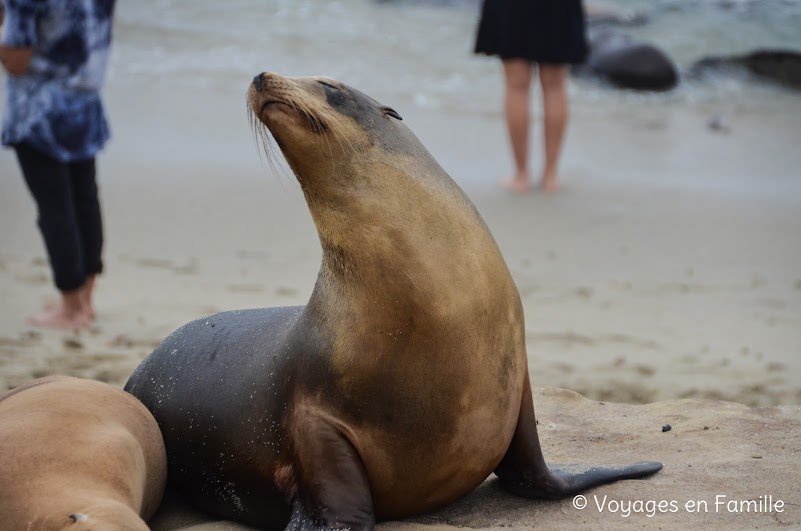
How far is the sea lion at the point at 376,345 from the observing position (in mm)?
2893

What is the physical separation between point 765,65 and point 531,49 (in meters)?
8.17

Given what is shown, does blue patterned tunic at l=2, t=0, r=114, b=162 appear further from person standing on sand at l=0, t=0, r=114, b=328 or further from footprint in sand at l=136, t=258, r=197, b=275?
footprint in sand at l=136, t=258, r=197, b=275

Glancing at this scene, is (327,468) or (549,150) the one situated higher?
(327,468)

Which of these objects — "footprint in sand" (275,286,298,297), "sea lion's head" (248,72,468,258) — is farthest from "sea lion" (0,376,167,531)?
"footprint in sand" (275,286,298,297)

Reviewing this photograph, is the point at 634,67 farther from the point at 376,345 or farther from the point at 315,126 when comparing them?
the point at 376,345

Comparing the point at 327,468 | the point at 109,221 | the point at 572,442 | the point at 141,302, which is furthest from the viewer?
the point at 109,221

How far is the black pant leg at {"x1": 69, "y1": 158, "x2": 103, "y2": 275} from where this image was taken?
19.5 ft

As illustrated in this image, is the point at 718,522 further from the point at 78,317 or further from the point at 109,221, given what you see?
the point at 109,221

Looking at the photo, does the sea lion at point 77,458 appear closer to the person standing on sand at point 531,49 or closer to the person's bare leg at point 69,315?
the person's bare leg at point 69,315

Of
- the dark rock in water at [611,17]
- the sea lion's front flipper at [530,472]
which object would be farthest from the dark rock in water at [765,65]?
the sea lion's front flipper at [530,472]

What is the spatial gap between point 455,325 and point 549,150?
229 inches

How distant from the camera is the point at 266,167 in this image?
930 cm

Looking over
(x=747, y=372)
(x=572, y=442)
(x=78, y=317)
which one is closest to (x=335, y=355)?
(x=572, y=442)

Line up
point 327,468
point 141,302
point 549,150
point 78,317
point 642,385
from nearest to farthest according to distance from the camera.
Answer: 1. point 327,468
2. point 642,385
3. point 78,317
4. point 141,302
5. point 549,150
